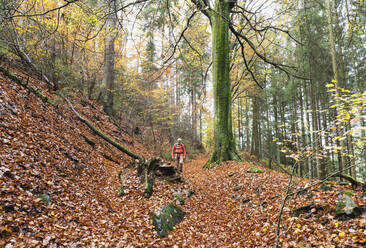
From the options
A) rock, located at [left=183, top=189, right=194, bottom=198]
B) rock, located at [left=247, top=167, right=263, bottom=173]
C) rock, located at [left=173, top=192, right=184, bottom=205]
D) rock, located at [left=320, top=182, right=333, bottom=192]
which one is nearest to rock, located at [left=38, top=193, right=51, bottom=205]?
rock, located at [left=173, top=192, right=184, bottom=205]

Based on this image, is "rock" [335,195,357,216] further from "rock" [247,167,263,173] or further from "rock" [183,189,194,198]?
"rock" [183,189,194,198]

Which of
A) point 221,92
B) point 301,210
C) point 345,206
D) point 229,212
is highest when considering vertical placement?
point 221,92

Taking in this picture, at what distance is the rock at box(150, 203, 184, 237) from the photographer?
172 inches

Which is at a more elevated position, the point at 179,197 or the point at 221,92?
the point at 221,92

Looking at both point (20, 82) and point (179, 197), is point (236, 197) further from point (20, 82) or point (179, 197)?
point (20, 82)

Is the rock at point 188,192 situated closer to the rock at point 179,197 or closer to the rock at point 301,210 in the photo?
the rock at point 179,197

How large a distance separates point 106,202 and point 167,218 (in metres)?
1.64

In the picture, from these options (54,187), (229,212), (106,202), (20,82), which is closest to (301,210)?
(229,212)

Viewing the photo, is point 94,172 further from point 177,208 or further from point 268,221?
point 268,221

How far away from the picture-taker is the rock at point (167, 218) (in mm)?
4363

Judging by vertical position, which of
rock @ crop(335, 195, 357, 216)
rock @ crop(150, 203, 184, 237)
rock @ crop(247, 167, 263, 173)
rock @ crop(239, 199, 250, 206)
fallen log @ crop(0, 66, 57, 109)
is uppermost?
fallen log @ crop(0, 66, 57, 109)

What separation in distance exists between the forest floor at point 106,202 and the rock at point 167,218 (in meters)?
0.12

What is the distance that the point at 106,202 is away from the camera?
16.6 feet

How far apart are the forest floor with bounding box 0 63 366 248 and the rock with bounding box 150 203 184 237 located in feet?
0.40
